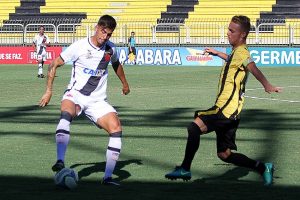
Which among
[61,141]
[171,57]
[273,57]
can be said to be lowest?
[171,57]

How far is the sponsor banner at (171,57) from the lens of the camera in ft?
142

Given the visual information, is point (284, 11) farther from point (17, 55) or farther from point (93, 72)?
point (93, 72)

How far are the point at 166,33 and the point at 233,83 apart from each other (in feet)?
123

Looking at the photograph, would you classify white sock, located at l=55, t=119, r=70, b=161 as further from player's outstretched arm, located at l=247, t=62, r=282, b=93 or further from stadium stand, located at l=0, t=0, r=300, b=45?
stadium stand, located at l=0, t=0, r=300, b=45

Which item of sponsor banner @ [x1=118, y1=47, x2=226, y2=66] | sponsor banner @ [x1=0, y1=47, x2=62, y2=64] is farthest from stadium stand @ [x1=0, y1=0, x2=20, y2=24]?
sponsor banner @ [x1=118, y1=47, x2=226, y2=66]

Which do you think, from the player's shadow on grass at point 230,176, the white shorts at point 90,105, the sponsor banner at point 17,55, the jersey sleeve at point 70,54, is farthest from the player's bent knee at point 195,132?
the sponsor banner at point 17,55

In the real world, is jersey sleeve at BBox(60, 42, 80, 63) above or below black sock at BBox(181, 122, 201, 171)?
above

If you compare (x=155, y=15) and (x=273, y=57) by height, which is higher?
(x=155, y=15)

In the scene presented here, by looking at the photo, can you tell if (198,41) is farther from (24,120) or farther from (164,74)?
(24,120)

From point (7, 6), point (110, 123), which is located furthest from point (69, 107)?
point (7, 6)

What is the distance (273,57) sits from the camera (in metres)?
42.0

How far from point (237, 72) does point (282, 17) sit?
39.2 metres

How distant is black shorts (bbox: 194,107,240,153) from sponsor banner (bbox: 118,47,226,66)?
109 ft

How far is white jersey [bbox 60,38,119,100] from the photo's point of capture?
32.4 ft
